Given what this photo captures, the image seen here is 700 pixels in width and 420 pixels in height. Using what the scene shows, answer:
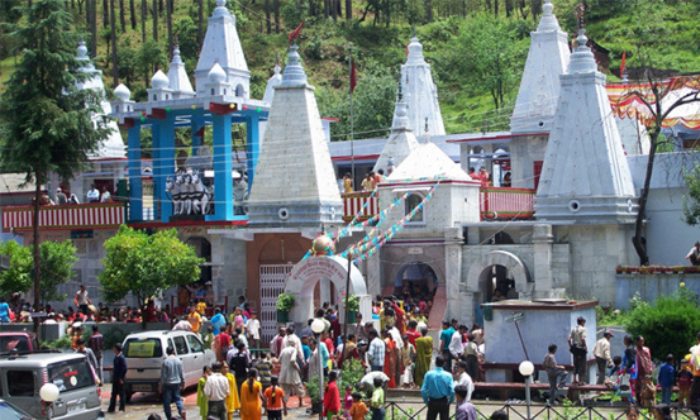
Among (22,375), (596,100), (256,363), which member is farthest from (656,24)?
Answer: (22,375)

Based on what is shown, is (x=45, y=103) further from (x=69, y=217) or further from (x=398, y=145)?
(x=398, y=145)

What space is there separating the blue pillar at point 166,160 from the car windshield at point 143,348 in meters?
11.8

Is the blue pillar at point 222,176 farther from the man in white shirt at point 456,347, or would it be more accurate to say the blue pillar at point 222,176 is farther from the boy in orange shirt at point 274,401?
the boy in orange shirt at point 274,401

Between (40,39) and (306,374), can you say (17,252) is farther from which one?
(306,374)

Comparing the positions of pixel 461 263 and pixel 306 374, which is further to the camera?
pixel 461 263

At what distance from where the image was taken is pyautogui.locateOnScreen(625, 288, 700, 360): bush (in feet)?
59.8

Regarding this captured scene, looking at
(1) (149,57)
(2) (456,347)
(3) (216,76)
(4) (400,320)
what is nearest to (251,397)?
(2) (456,347)

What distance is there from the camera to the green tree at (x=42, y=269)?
28.1 m

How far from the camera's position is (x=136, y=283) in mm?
24812

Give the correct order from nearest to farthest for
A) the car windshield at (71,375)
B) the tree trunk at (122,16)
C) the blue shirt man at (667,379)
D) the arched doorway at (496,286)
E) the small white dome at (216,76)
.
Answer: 1. the car windshield at (71,375)
2. the blue shirt man at (667,379)
3. the arched doorway at (496,286)
4. the small white dome at (216,76)
5. the tree trunk at (122,16)

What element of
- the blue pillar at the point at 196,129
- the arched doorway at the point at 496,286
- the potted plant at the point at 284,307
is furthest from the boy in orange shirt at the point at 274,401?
the blue pillar at the point at 196,129

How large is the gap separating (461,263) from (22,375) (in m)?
13.8

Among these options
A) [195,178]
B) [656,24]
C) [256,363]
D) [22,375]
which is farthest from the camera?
[656,24]

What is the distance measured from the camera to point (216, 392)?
15.6m
